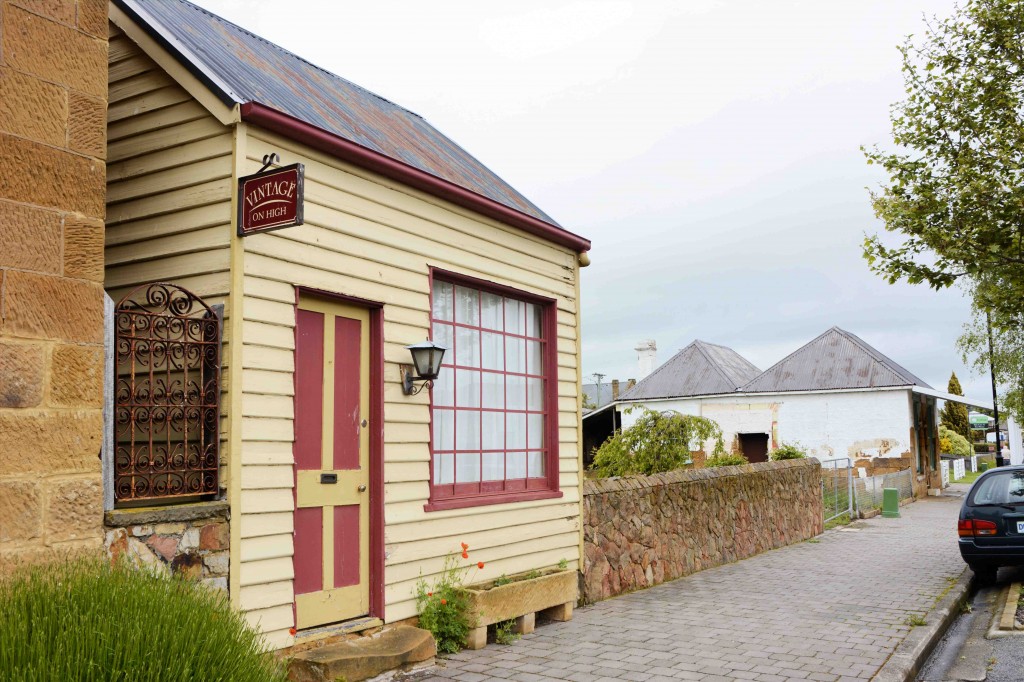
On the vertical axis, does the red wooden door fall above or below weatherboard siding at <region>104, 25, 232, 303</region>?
below

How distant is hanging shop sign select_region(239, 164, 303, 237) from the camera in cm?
547

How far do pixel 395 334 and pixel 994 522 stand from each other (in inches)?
306

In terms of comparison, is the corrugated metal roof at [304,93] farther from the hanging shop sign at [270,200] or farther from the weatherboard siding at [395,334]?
the hanging shop sign at [270,200]

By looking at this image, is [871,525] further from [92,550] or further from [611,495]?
[92,550]

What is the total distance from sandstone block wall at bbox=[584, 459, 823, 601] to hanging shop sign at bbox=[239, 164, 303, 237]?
5326mm

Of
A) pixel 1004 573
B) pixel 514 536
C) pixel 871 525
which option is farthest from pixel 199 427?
pixel 871 525

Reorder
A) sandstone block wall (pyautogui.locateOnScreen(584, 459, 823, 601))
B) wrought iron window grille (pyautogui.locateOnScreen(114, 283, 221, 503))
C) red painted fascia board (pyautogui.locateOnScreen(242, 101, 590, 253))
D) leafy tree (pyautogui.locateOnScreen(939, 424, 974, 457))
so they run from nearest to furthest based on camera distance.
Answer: wrought iron window grille (pyautogui.locateOnScreen(114, 283, 221, 503)), red painted fascia board (pyautogui.locateOnScreen(242, 101, 590, 253)), sandstone block wall (pyautogui.locateOnScreen(584, 459, 823, 601)), leafy tree (pyautogui.locateOnScreen(939, 424, 974, 457))

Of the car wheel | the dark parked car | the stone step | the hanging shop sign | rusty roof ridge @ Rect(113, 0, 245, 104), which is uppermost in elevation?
rusty roof ridge @ Rect(113, 0, 245, 104)

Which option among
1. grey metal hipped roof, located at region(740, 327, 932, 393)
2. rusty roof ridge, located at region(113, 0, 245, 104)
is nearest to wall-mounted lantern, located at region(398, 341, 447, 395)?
rusty roof ridge, located at region(113, 0, 245, 104)

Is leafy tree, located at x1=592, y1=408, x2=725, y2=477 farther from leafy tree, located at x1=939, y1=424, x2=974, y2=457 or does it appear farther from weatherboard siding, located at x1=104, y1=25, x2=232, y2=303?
leafy tree, located at x1=939, y1=424, x2=974, y2=457

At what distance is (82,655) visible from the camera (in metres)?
3.32

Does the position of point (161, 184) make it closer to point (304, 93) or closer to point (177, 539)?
point (304, 93)

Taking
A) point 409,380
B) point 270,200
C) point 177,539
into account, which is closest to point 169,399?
point 177,539

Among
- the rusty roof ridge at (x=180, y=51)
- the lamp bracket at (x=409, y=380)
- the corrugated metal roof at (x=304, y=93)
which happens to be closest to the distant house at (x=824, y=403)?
the corrugated metal roof at (x=304, y=93)
